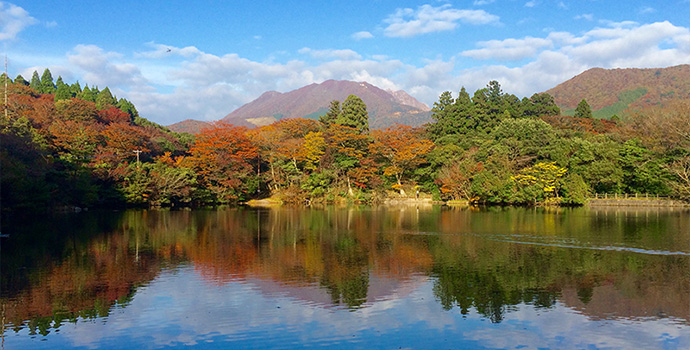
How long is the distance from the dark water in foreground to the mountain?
377ft

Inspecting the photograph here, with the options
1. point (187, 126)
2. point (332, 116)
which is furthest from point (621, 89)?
point (187, 126)

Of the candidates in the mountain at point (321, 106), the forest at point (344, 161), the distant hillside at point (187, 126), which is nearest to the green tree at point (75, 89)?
the forest at point (344, 161)

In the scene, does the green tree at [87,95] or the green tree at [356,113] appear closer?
the green tree at [356,113]

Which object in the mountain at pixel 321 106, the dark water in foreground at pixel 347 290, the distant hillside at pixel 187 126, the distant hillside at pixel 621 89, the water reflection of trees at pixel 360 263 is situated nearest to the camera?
the dark water in foreground at pixel 347 290

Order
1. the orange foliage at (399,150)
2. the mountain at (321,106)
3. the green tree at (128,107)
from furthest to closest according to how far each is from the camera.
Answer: the mountain at (321,106) → the green tree at (128,107) → the orange foliage at (399,150)

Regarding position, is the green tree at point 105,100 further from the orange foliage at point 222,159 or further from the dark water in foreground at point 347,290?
the dark water in foreground at point 347,290

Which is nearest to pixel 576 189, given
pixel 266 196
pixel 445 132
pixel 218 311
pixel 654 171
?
pixel 654 171

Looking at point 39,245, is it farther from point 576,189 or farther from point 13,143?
point 576,189

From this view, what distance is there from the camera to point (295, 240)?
61.6 ft

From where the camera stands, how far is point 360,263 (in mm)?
14047

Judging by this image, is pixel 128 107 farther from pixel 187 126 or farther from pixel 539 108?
pixel 539 108

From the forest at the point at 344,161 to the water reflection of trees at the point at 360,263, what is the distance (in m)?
12.5

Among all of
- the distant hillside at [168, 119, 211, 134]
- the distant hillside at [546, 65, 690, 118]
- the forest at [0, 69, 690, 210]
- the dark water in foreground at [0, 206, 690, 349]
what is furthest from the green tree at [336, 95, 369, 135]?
the distant hillside at [546, 65, 690, 118]

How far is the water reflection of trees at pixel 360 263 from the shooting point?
9.92 m
